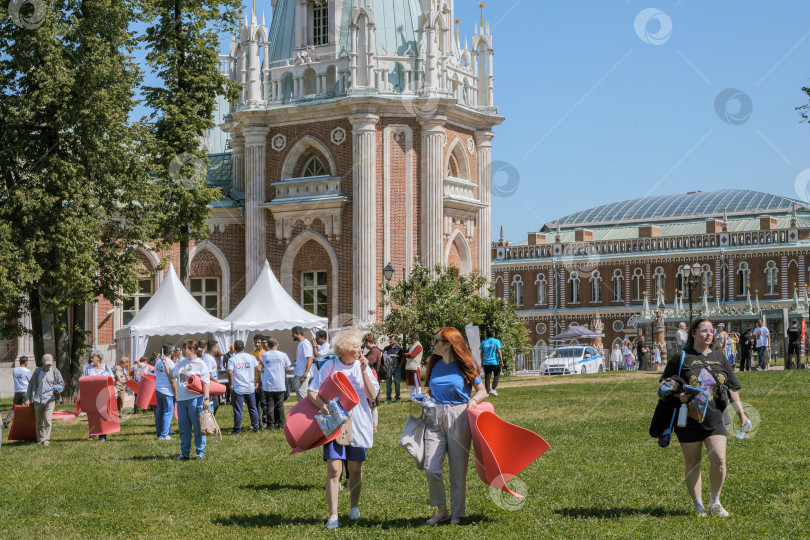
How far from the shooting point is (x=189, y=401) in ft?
51.0

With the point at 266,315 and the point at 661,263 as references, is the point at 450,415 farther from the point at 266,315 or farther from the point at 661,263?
the point at 661,263

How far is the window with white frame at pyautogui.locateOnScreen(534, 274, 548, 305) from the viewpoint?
88.2m

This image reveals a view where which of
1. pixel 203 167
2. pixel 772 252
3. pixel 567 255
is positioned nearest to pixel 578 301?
pixel 567 255

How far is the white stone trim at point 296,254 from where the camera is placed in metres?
41.3

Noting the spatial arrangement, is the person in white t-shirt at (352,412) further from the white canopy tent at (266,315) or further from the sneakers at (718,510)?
the white canopy tent at (266,315)

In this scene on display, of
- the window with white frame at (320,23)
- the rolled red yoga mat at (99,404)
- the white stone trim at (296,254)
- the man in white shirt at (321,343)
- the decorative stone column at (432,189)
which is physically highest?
the window with white frame at (320,23)

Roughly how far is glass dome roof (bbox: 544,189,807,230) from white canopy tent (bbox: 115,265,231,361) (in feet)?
210

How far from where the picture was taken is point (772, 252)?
257ft

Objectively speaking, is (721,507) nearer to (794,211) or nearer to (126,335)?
(126,335)

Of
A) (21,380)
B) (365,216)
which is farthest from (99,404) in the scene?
(365,216)

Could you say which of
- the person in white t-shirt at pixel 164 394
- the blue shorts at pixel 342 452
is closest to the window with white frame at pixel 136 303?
the person in white t-shirt at pixel 164 394

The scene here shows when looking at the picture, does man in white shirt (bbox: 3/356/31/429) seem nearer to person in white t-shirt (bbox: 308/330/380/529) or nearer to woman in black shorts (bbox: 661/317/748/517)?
person in white t-shirt (bbox: 308/330/380/529)

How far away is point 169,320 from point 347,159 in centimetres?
1265

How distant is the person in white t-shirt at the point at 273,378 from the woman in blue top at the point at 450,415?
9.42m
